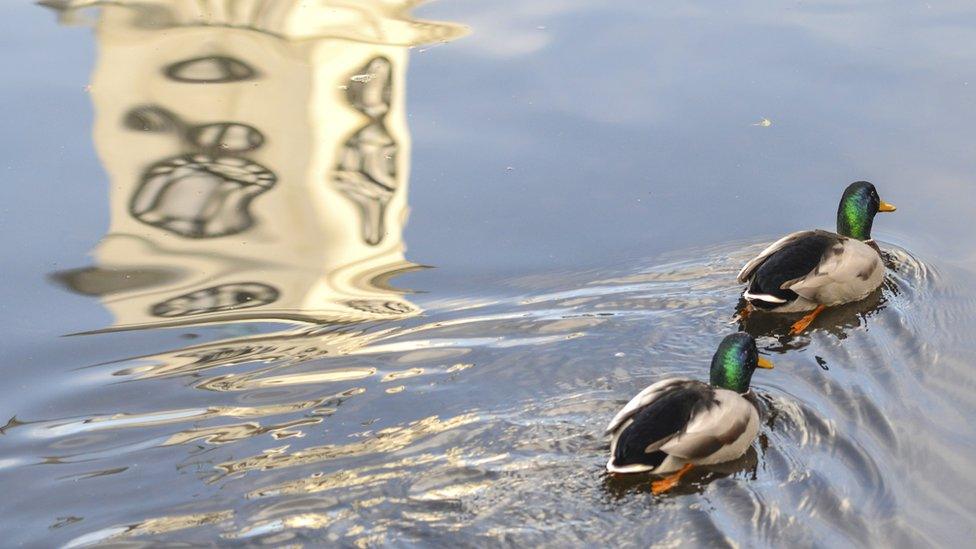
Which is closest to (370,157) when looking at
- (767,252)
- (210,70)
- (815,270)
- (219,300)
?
(210,70)

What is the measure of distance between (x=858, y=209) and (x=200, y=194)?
367 cm

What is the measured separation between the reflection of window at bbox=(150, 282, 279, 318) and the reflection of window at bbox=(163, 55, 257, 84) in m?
2.48

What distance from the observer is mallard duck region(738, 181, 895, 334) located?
6.90 meters

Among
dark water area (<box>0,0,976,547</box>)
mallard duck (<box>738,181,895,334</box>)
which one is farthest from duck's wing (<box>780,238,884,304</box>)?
dark water area (<box>0,0,976,547</box>)

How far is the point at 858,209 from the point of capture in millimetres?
7434

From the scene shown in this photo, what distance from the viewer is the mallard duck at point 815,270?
22.6ft

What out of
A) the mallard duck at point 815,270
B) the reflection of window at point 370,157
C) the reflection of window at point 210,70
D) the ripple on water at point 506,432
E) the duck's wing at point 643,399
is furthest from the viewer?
the reflection of window at point 210,70

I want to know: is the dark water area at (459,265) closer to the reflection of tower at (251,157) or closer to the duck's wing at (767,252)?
the reflection of tower at (251,157)

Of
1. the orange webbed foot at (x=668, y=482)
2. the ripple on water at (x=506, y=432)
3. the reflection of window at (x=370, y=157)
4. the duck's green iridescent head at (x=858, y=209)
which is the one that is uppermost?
the reflection of window at (x=370, y=157)

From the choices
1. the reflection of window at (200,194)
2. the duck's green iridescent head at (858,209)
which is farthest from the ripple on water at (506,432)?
the reflection of window at (200,194)

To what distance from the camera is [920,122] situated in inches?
340

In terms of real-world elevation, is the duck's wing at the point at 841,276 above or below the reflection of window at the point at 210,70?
below

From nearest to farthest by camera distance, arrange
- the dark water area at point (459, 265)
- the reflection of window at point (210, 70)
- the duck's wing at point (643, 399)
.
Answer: the dark water area at point (459, 265), the duck's wing at point (643, 399), the reflection of window at point (210, 70)

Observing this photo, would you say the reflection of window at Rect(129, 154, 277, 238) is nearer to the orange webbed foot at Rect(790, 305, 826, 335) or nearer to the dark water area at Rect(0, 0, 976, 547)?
the dark water area at Rect(0, 0, 976, 547)
